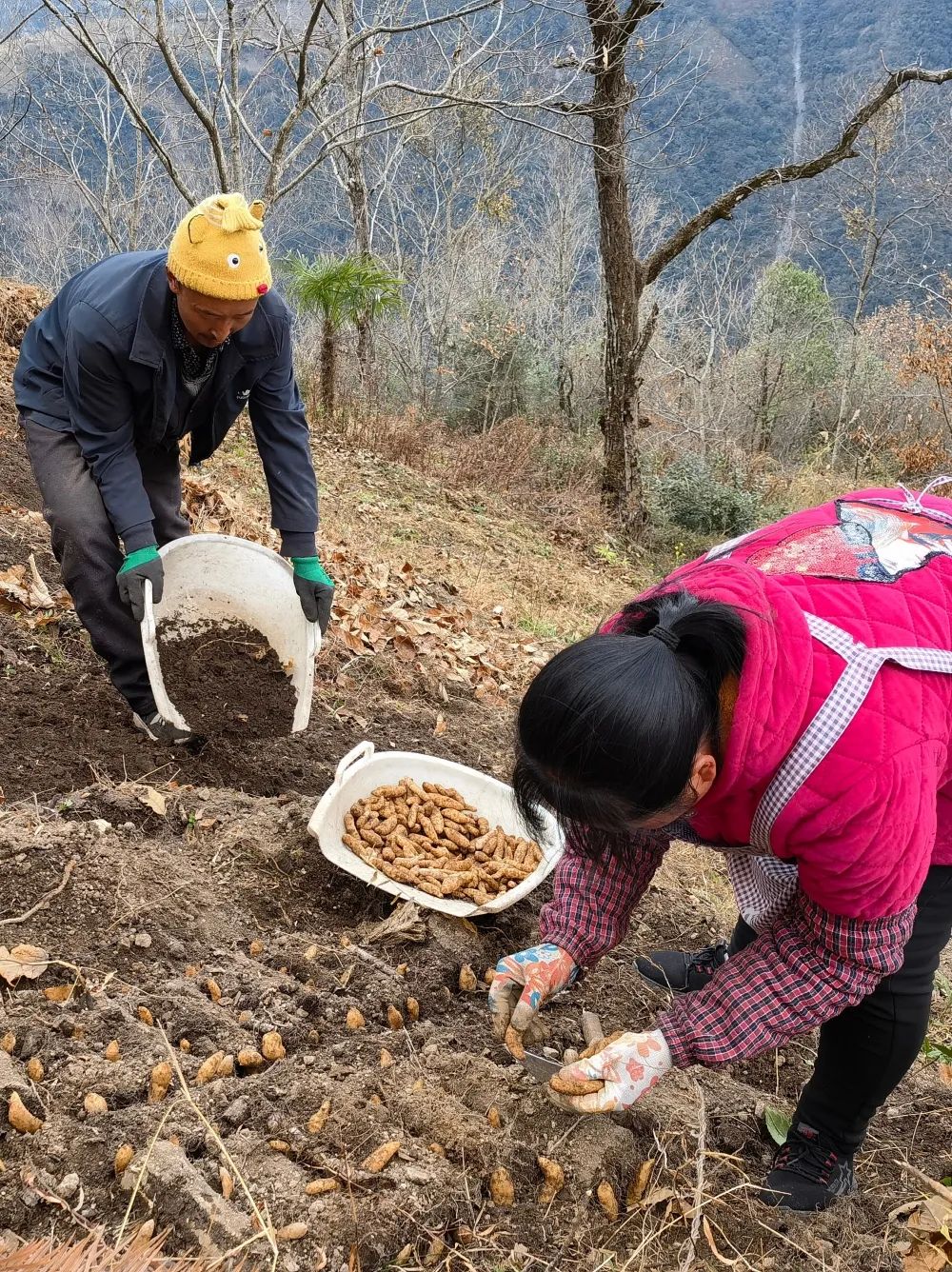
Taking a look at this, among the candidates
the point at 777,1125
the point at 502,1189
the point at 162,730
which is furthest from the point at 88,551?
the point at 777,1125

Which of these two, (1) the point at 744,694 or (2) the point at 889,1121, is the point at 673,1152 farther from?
(1) the point at 744,694

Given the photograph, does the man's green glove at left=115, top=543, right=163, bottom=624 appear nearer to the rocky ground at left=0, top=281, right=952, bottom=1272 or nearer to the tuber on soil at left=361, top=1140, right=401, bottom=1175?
the rocky ground at left=0, top=281, right=952, bottom=1272

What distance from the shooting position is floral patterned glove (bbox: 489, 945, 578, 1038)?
1.90m

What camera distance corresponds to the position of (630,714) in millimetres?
1235

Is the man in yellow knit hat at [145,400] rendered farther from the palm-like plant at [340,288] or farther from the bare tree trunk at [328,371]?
the bare tree trunk at [328,371]

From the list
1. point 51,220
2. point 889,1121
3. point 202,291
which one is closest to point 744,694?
point 889,1121

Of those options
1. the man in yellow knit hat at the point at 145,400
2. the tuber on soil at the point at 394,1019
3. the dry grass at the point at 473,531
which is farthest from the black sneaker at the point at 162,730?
the dry grass at the point at 473,531

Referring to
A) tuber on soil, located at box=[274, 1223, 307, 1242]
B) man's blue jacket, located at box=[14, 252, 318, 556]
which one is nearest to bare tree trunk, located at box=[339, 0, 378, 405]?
man's blue jacket, located at box=[14, 252, 318, 556]

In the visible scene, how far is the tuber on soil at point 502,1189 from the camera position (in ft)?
5.59

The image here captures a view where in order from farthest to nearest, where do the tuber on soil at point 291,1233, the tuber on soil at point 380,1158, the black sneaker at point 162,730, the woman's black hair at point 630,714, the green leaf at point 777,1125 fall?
the black sneaker at point 162,730, the green leaf at point 777,1125, the tuber on soil at point 380,1158, the tuber on soil at point 291,1233, the woman's black hair at point 630,714

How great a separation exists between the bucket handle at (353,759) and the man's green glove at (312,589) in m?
0.44

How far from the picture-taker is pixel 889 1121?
7.52 feet

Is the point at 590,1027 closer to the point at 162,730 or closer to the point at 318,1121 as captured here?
the point at 318,1121

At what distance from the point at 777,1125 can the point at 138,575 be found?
2201 millimetres
